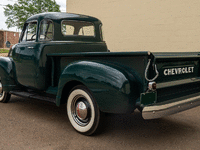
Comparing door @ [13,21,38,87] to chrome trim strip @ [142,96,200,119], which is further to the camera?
door @ [13,21,38,87]

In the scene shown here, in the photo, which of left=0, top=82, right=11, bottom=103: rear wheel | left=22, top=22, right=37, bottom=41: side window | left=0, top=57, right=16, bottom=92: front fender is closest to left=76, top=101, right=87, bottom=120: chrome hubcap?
left=22, top=22, right=37, bottom=41: side window

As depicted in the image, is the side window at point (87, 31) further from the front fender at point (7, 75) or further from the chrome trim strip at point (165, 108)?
the chrome trim strip at point (165, 108)

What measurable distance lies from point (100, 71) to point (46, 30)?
6.44 feet

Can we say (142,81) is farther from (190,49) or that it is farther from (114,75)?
(190,49)

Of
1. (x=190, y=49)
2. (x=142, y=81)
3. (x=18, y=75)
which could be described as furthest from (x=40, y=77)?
(x=190, y=49)

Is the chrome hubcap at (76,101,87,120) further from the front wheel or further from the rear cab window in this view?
the rear cab window

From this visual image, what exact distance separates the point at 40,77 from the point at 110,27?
8.12 metres

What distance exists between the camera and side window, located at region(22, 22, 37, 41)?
4570 millimetres

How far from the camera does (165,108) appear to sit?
8.96 ft

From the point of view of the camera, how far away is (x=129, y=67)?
2846 mm

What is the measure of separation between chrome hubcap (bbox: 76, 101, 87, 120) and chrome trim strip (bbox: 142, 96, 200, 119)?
3.09 ft

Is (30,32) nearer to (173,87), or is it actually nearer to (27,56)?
(27,56)

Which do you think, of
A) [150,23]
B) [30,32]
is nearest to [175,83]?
[30,32]

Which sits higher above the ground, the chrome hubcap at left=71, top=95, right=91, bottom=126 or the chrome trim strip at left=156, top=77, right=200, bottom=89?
the chrome trim strip at left=156, top=77, right=200, bottom=89
